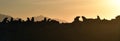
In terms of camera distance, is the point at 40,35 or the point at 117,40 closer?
the point at 117,40

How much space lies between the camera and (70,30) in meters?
31.3

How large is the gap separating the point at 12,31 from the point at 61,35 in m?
5.63

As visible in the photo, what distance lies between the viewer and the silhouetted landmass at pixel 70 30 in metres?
30.6

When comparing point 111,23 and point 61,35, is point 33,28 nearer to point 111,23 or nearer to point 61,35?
point 61,35

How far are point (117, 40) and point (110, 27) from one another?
138cm

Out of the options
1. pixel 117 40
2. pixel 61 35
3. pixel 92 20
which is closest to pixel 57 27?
pixel 61 35

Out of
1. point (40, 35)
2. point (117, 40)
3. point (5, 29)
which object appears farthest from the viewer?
point (5, 29)

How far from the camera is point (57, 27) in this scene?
105 ft

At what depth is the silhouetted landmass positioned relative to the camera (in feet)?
100

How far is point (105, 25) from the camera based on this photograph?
102ft

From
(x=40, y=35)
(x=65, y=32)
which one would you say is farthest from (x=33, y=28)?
(x=65, y=32)

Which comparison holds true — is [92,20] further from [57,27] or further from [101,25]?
[57,27]

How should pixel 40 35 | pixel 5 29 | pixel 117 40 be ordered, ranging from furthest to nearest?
pixel 5 29 < pixel 40 35 < pixel 117 40

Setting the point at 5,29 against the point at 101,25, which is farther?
the point at 5,29
